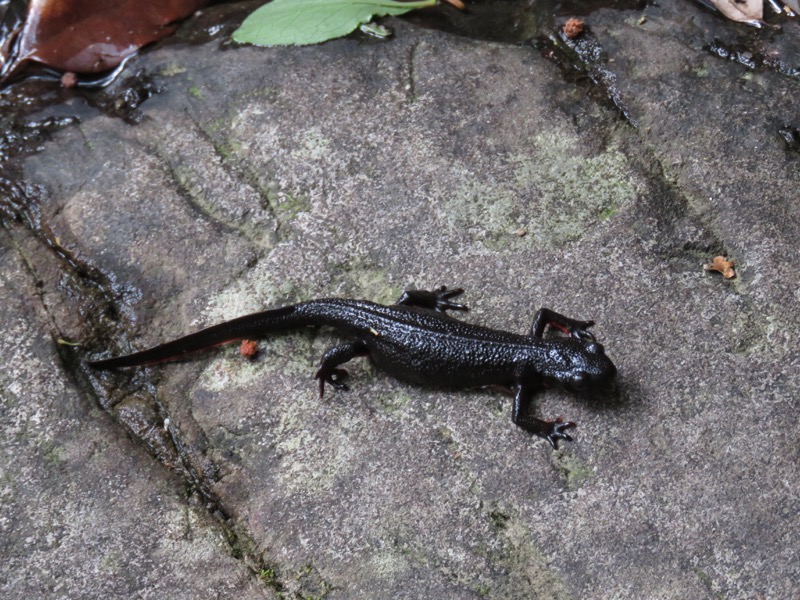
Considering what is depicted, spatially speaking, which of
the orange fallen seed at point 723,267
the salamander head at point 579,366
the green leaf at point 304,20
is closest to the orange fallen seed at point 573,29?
the green leaf at point 304,20

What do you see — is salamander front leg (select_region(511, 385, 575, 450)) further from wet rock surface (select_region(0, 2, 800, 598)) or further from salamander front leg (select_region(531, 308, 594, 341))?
salamander front leg (select_region(531, 308, 594, 341))

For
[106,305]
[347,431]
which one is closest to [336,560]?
[347,431]

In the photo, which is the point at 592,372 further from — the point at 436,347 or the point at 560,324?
the point at 436,347

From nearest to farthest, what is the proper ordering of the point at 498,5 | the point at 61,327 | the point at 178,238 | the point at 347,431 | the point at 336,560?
the point at 336,560, the point at 347,431, the point at 61,327, the point at 178,238, the point at 498,5

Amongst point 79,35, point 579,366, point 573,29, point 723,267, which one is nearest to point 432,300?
point 579,366

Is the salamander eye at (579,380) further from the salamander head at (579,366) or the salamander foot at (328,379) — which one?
the salamander foot at (328,379)

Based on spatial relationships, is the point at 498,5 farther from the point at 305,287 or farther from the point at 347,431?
the point at 347,431

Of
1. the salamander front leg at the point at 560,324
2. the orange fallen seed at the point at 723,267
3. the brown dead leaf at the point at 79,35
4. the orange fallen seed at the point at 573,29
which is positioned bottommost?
the salamander front leg at the point at 560,324
